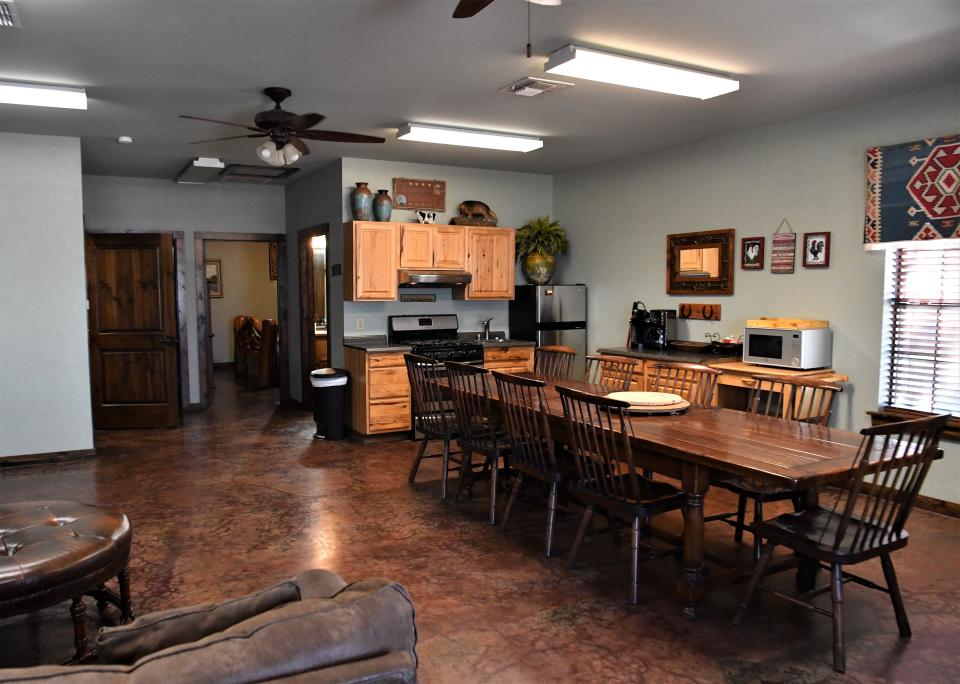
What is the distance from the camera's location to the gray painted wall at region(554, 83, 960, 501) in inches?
185

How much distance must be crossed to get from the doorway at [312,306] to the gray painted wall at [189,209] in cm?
47

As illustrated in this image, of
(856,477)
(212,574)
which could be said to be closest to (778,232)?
(856,477)

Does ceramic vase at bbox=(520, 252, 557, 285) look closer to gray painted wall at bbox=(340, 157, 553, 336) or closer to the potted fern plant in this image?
the potted fern plant

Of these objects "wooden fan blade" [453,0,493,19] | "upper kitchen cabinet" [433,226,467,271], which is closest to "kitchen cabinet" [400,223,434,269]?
"upper kitchen cabinet" [433,226,467,271]

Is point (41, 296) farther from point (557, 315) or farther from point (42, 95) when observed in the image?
point (557, 315)

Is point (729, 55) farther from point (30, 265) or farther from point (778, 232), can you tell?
point (30, 265)

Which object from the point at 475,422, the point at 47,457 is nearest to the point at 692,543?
the point at 475,422

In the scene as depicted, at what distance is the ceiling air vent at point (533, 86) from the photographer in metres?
4.18

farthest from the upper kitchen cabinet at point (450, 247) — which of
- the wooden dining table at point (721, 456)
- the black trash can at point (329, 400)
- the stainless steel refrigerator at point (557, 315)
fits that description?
the wooden dining table at point (721, 456)

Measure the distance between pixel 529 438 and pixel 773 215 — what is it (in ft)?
9.75

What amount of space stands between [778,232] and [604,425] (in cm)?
291

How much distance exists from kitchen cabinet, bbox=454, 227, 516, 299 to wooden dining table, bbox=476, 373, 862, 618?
371cm

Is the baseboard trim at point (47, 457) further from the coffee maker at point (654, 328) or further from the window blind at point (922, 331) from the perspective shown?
the window blind at point (922, 331)

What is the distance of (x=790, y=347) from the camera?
484 centimetres
